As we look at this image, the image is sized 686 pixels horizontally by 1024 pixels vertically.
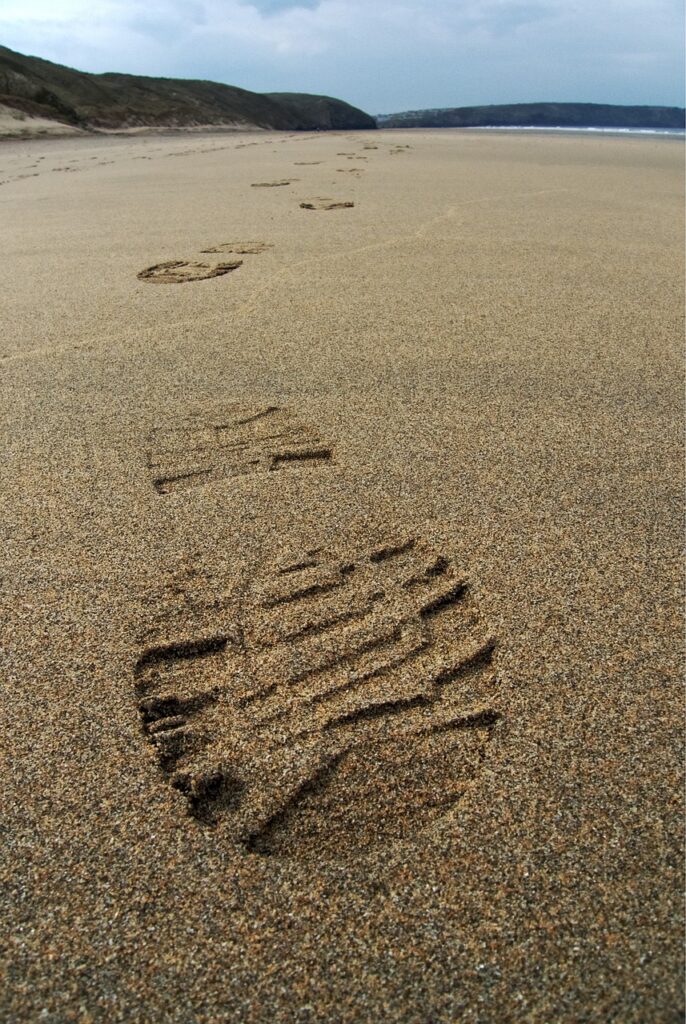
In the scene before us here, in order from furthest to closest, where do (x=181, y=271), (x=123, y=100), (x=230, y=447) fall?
(x=123, y=100), (x=181, y=271), (x=230, y=447)

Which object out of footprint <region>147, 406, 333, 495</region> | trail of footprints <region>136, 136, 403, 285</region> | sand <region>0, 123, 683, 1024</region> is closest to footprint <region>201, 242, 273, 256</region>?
trail of footprints <region>136, 136, 403, 285</region>

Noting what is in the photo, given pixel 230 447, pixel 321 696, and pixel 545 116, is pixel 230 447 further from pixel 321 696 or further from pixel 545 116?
pixel 545 116

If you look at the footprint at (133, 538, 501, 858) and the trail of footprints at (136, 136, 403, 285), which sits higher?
the trail of footprints at (136, 136, 403, 285)

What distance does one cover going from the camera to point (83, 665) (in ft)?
3.20

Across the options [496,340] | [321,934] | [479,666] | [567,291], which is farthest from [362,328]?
[321,934]

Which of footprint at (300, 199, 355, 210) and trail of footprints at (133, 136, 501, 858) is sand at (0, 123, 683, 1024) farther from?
footprint at (300, 199, 355, 210)

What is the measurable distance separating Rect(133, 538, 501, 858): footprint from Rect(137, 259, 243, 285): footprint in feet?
5.73

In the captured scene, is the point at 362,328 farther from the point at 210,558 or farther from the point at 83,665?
the point at 83,665

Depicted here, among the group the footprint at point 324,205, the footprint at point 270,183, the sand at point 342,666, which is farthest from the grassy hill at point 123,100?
the sand at point 342,666

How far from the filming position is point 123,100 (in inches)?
888

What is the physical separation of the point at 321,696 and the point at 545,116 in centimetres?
4210

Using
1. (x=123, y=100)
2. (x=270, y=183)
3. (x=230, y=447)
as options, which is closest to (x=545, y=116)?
(x=123, y=100)

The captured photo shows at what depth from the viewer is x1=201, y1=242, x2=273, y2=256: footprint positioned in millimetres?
3004

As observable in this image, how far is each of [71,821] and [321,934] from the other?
293mm
